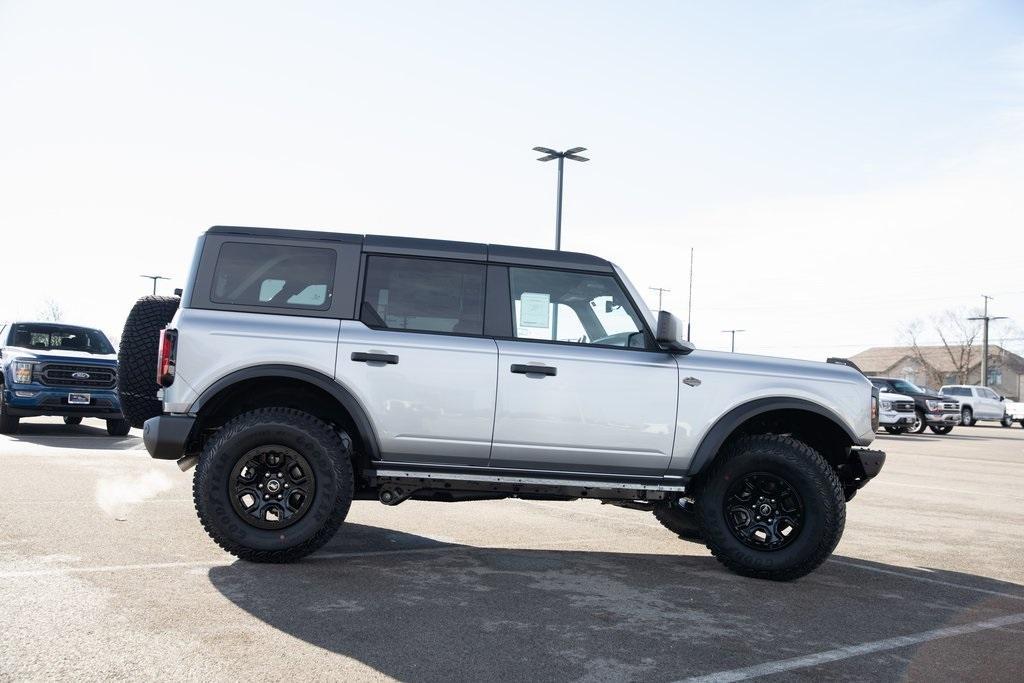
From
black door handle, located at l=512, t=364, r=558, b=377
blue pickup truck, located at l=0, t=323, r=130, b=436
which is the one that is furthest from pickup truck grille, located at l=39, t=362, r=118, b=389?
black door handle, located at l=512, t=364, r=558, b=377

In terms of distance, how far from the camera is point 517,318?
Answer: 237 inches

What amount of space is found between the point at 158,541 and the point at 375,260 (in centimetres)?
244

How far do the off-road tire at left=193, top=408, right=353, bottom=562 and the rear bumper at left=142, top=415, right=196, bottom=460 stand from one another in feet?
0.52

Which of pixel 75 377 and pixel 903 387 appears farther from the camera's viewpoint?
pixel 903 387

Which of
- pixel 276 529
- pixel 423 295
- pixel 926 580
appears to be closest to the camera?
pixel 276 529

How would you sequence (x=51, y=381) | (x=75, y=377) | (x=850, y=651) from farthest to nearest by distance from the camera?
(x=75, y=377), (x=51, y=381), (x=850, y=651)

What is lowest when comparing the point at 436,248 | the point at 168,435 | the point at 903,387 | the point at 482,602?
the point at 482,602

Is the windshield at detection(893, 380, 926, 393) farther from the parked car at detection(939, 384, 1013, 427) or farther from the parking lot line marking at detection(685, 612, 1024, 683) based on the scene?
the parking lot line marking at detection(685, 612, 1024, 683)

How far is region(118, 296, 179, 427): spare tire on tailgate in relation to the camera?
A: 6.27m

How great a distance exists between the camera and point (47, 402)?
14.0m

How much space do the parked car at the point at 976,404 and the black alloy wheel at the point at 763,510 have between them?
122 ft

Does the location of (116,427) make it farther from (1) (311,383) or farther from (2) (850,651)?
(2) (850,651)

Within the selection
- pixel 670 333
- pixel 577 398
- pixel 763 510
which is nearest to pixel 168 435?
pixel 577 398

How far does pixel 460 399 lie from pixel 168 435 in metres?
1.83
